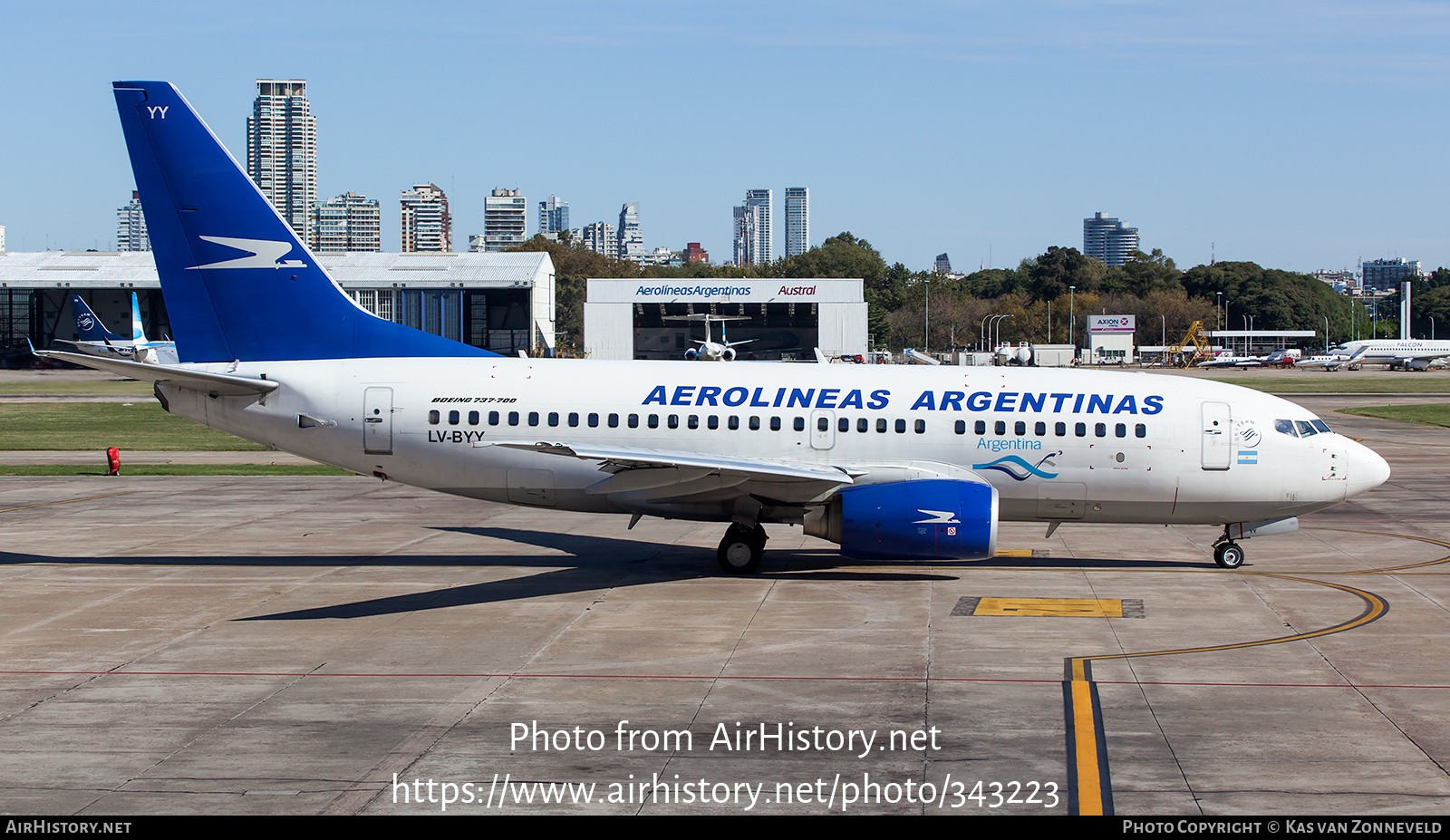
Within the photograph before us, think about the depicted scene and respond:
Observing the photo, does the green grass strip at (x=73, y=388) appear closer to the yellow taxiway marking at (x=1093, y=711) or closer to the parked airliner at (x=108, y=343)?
the parked airliner at (x=108, y=343)

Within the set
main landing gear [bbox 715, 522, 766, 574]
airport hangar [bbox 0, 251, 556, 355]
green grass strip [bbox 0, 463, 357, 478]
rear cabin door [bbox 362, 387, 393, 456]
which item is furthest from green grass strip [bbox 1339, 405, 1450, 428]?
airport hangar [bbox 0, 251, 556, 355]

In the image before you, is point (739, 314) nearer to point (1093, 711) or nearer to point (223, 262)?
A: point (223, 262)

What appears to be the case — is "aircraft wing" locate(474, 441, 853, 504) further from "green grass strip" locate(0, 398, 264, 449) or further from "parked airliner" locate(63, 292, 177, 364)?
"parked airliner" locate(63, 292, 177, 364)

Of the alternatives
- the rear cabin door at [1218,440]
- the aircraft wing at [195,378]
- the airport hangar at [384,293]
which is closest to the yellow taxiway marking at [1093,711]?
the rear cabin door at [1218,440]

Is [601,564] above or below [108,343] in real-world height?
below

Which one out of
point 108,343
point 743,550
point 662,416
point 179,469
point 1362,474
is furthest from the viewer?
point 108,343

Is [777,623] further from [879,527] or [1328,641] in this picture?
[1328,641]

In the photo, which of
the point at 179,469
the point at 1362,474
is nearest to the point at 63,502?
the point at 179,469

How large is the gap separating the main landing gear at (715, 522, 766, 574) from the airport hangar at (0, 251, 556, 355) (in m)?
87.2

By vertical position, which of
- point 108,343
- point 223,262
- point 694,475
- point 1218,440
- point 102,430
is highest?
point 108,343

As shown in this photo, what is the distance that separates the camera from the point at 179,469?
129 ft

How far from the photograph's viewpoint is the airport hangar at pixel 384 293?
112 meters

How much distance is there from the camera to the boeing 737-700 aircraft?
2167 centimetres

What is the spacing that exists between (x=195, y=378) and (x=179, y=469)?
1990 centimetres
